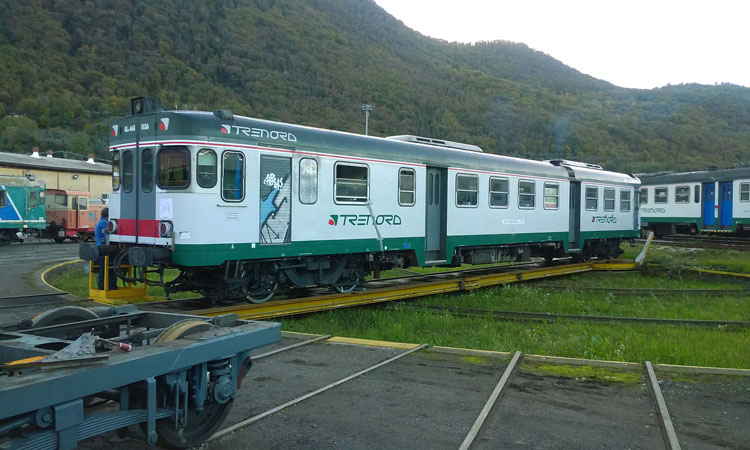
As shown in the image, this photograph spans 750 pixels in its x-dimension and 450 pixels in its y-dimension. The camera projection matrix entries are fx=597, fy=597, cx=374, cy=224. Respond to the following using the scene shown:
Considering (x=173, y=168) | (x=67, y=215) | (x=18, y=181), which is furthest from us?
(x=67, y=215)

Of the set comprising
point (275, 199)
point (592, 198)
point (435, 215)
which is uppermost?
point (592, 198)

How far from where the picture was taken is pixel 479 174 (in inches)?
584

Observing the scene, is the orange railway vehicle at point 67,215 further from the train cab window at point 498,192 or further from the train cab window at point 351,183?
the train cab window at point 351,183

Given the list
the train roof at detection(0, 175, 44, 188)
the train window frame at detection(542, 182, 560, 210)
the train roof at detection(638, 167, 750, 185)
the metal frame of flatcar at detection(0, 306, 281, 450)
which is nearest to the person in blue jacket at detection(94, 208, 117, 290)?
the metal frame of flatcar at detection(0, 306, 281, 450)

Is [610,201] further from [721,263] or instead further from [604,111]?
[604,111]

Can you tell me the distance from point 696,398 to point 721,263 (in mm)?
14760

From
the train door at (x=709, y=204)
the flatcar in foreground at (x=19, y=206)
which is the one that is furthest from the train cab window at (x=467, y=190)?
the flatcar in foreground at (x=19, y=206)

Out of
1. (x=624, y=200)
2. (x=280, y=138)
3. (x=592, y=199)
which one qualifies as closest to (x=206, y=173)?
(x=280, y=138)

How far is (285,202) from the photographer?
10.6 meters

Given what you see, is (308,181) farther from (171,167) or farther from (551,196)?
(551,196)

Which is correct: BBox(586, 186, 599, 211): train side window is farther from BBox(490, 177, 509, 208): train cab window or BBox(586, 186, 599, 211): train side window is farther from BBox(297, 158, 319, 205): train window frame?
BBox(297, 158, 319, 205): train window frame

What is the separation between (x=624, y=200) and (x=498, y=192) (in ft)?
27.1

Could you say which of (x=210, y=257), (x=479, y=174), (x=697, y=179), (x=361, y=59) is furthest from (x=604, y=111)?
(x=210, y=257)

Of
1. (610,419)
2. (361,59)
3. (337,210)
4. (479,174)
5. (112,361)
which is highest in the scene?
(361,59)
